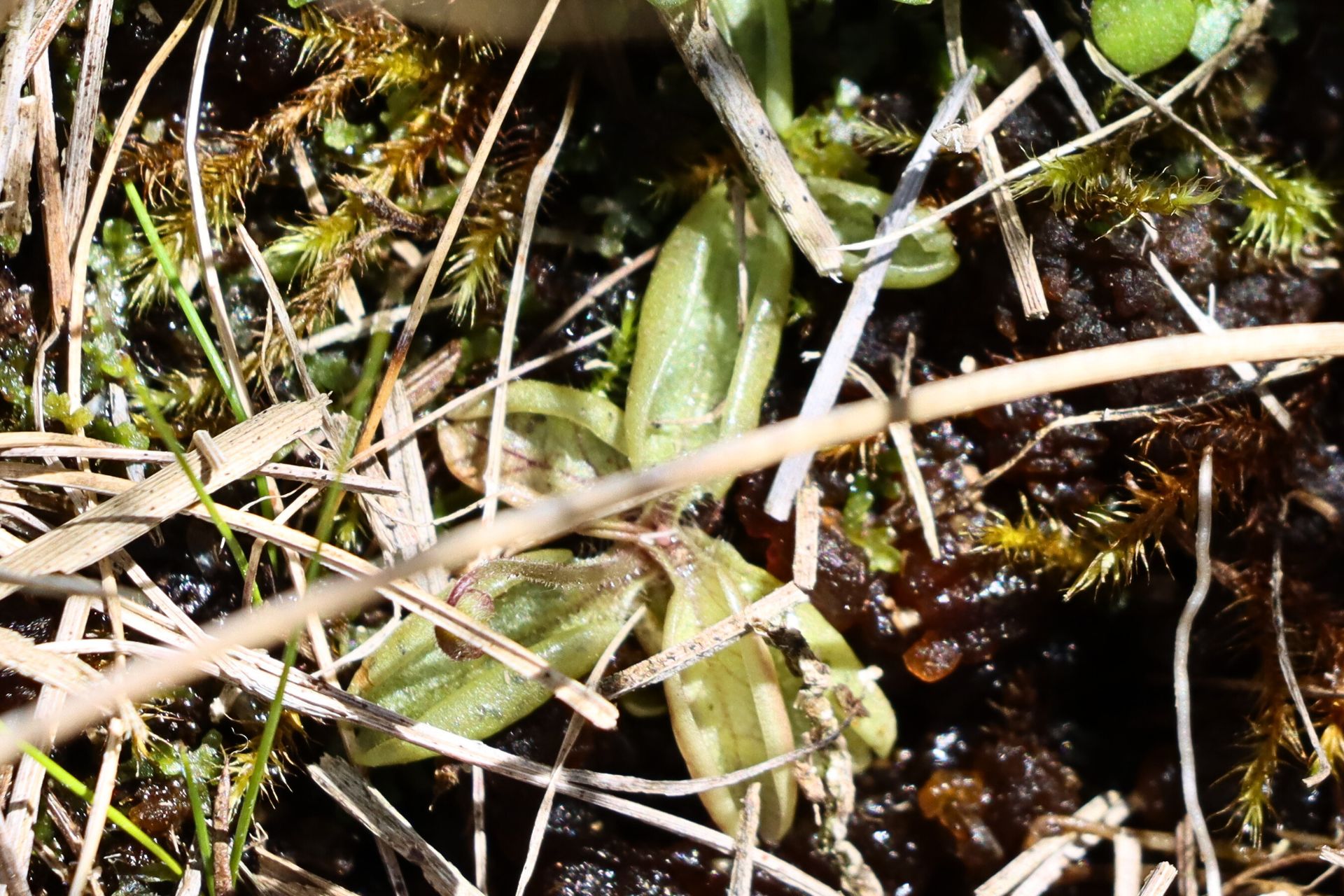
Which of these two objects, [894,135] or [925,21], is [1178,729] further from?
[925,21]

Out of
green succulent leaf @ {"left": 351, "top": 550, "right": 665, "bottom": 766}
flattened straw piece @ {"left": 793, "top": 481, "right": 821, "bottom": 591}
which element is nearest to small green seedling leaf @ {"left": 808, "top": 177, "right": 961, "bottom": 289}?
flattened straw piece @ {"left": 793, "top": 481, "right": 821, "bottom": 591}

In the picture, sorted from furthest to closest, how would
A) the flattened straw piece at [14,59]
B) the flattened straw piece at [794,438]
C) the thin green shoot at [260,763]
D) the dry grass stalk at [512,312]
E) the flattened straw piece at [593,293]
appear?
the flattened straw piece at [593,293]
the dry grass stalk at [512,312]
the flattened straw piece at [14,59]
the thin green shoot at [260,763]
the flattened straw piece at [794,438]

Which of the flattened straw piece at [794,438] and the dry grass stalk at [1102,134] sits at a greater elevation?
the dry grass stalk at [1102,134]

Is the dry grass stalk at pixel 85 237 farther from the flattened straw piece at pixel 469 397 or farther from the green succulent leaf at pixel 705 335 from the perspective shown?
the green succulent leaf at pixel 705 335

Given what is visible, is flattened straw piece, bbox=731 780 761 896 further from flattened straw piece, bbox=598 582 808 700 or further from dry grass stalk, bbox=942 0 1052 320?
dry grass stalk, bbox=942 0 1052 320

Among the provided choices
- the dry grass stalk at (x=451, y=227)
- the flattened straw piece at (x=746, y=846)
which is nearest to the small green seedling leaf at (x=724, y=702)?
the flattened straw piece at (x=746, y=846)

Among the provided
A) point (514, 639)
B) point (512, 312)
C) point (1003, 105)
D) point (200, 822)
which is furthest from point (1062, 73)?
point (200, 822)
